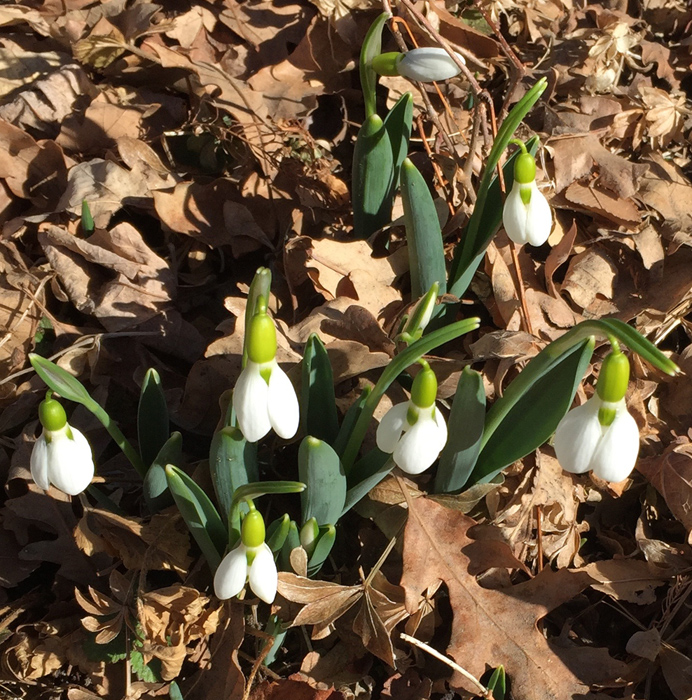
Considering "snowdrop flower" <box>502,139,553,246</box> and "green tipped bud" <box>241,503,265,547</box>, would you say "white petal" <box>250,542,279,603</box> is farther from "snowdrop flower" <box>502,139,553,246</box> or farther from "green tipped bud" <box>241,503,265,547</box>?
"snowdrop flower" <box>502,139,553,246</box>

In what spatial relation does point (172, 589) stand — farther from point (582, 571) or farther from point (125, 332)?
point (582, 571)

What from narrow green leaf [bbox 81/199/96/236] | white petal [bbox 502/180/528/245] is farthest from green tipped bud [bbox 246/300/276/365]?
narrow green leaf [bbox 81/199/96/236]

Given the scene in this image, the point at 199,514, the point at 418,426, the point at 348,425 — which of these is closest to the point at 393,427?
the point at 418,426

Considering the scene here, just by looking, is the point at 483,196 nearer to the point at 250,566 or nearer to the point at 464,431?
the point at 464,431

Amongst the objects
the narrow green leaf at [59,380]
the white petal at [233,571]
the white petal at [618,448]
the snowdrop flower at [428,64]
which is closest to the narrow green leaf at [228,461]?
the white petal at [233,571]

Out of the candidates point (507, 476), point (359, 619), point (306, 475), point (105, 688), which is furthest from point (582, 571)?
point (105, 688)

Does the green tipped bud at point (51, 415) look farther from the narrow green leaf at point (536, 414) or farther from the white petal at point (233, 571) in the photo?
the narrow green leaf at point (536, 414)

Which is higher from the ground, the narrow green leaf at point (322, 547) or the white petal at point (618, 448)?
the white petal at point (618, 448)
